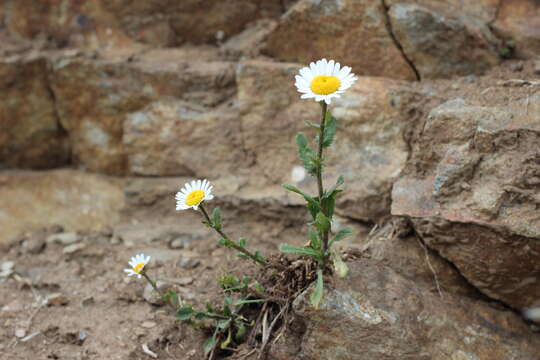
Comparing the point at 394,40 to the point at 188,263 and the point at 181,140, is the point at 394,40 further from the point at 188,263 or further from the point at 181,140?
the point at 188,263

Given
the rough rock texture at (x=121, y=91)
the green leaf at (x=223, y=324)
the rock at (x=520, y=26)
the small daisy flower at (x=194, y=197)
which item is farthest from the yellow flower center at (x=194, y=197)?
the rock at (x=520, y=26)

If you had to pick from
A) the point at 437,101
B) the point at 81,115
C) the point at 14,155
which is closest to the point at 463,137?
the point at 437,101

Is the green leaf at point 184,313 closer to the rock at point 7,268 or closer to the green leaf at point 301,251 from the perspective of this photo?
the green leaf at point 301,251

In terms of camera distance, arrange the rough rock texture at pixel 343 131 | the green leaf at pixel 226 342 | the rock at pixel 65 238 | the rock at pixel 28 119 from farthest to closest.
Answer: the rock at pixel 28 119
the rock at pixel 65 238
the rough rock texture at pixel 343 131
the green leaf at pixel 226 342

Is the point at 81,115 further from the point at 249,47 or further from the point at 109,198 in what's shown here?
the point at 249,47

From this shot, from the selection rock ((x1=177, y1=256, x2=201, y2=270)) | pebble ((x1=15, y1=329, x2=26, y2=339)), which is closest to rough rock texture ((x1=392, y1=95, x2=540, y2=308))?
rock ((x1=177, y1=256, x2=201, y2=270))
